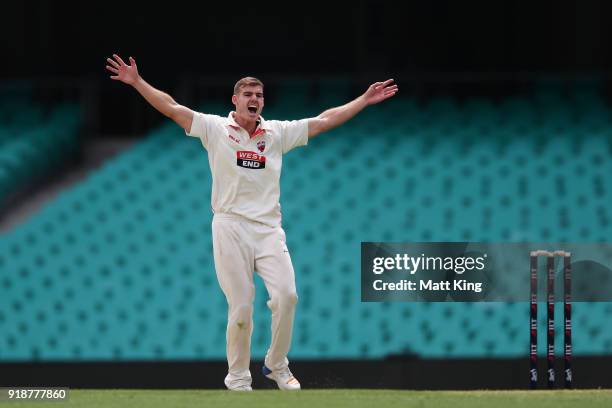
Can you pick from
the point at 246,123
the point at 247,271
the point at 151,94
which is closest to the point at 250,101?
the point at 246,123

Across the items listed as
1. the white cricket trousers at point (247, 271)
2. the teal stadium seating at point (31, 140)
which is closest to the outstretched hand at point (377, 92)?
the white cricket trousers at point (247, 271)

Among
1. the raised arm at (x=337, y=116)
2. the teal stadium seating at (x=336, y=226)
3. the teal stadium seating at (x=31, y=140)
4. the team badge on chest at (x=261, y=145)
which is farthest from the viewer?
the teal stadium seating at (x=31, y=140)

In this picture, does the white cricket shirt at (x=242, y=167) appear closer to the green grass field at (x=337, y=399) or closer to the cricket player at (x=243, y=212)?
the cricket player at (x=243, y=212)

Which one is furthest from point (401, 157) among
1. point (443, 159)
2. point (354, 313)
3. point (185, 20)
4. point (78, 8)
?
point (78, 8)

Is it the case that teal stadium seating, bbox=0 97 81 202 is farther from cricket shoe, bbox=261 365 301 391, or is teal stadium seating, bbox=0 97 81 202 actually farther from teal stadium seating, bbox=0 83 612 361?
cricket shoe, bbox=261 365 301 391

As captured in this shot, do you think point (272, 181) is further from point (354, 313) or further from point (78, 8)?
point (78, 8)

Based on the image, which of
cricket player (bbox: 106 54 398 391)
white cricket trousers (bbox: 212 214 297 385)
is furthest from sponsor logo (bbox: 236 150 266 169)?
white cricket trousers (bbox: 212 214 297 385)

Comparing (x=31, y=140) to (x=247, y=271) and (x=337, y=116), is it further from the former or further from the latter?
(x=247, y=271)

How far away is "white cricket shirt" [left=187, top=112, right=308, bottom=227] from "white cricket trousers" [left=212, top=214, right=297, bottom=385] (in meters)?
0.06

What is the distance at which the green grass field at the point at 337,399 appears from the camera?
16.9 ft

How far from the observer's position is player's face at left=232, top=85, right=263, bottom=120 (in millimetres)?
5863

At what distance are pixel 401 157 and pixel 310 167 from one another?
772 mm

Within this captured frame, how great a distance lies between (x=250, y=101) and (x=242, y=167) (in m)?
0.32

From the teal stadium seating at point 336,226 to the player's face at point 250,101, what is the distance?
3149 millimetres
